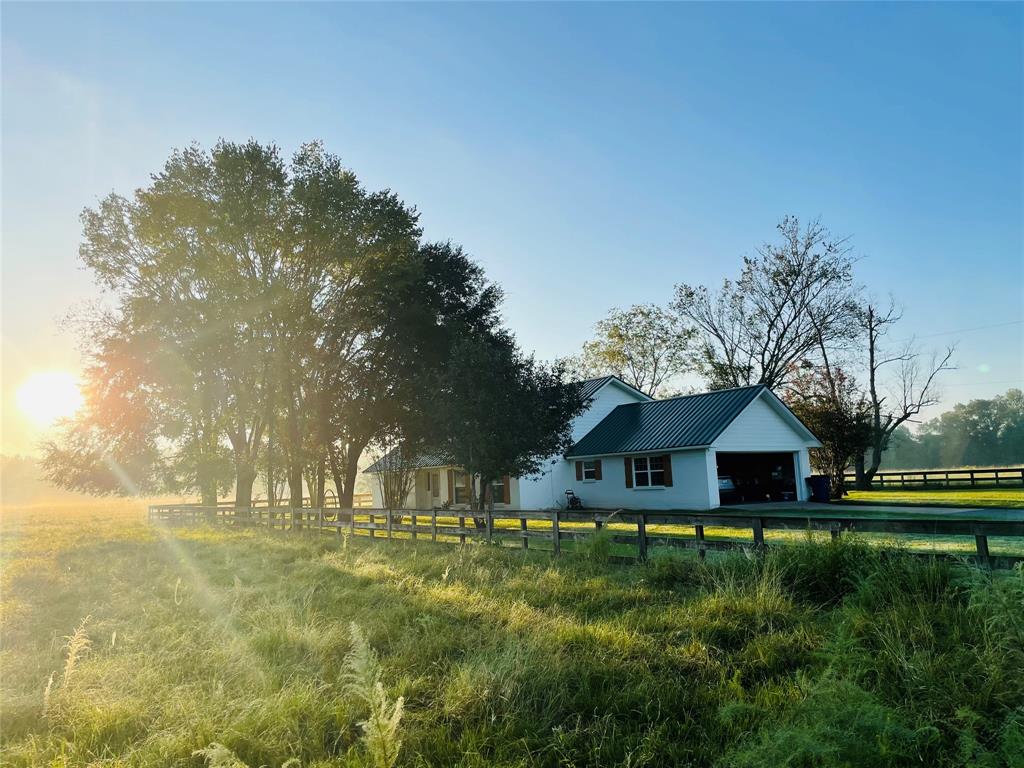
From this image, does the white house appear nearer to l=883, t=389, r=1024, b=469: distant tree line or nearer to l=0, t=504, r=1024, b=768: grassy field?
l=0, t=504, r=1024, b=768: grassy field

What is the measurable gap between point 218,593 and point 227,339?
55.4 feet

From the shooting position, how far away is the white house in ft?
76.2

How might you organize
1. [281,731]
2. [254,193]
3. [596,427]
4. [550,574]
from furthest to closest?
[596,427]
[254,193]
[550,574]
[281,731]

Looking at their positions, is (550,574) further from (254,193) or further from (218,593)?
(254,193)

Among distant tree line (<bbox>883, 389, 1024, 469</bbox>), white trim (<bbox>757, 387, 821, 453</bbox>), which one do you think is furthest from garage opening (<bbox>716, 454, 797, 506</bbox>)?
distant tree line (<bbox>883, 389, 1024, 469</bbox>)

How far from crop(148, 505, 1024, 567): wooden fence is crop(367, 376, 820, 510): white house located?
388cm

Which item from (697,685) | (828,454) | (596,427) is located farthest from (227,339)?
(828,454)

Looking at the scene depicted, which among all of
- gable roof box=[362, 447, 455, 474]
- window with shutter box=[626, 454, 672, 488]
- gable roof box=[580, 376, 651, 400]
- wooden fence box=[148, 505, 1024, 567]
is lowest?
wooden fence box=[148, 505, 1024, 567]

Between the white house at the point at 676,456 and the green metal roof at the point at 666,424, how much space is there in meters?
0.04

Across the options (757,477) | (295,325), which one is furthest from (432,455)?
(757,477)

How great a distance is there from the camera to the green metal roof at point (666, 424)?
2325 cm

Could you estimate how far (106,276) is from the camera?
24578 millimetres

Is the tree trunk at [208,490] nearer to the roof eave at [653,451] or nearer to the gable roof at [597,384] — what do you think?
the roof eave at [653,451]

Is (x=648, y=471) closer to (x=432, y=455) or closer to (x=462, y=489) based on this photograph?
(x=432, y=455)
